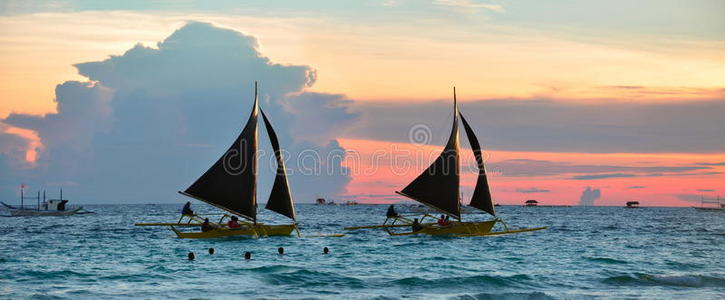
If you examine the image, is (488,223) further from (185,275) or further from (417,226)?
(185,275)

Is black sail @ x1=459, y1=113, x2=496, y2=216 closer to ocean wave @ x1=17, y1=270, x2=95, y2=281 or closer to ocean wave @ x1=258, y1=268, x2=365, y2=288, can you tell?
ocean wave @ x1=258, y1=268, x2=365, y2=288

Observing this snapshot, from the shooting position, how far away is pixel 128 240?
2458 inches

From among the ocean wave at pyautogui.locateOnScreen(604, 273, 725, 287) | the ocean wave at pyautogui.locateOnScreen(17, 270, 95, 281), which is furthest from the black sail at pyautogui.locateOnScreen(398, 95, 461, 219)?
the ocean wave at pyautogui.locateOnScreen(17, 270, 95, 281)

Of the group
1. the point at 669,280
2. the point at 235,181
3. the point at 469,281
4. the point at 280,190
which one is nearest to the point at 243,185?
the point at 235,181

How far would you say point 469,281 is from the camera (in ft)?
124

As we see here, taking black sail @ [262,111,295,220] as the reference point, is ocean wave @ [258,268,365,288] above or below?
below

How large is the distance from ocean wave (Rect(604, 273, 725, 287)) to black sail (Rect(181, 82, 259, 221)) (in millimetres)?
23887

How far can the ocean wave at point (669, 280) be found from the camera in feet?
123

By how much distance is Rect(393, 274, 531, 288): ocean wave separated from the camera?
36.8 metres

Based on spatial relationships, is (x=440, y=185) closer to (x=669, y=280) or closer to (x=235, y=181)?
(x=235, y=181)

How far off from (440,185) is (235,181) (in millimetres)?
14542

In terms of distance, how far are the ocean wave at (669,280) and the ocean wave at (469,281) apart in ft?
14.5

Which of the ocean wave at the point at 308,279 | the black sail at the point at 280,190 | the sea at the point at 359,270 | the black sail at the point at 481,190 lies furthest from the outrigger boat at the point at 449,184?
the ocean wave at the point at 308,279

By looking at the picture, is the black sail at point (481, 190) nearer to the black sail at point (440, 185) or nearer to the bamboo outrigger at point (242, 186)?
the black sail at point (440, 185)
